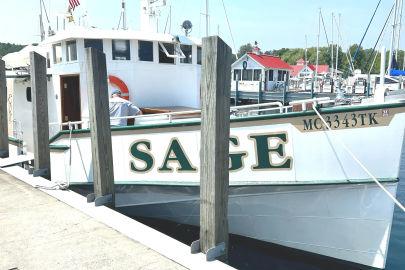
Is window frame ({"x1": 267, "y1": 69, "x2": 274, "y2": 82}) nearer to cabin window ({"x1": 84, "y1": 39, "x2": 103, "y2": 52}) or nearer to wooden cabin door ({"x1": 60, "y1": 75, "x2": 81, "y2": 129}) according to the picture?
wooden cabin door ({"x1": 60, "y1": 75, "x2": 81, "y2": 129})

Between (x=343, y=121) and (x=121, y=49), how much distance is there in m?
4.99

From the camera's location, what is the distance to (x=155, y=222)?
24.8ft

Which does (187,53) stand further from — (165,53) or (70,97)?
(70,97)

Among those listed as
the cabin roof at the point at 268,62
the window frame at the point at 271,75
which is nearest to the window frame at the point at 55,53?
the cabin roof at the point at 268,62

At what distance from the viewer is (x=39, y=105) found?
23.1ft

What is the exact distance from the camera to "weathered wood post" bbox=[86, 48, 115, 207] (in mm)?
5426

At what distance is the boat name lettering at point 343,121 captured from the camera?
4.97m

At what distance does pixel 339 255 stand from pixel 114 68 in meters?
5.49

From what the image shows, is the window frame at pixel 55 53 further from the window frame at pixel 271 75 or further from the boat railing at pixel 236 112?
the window frame at pixel 271 75

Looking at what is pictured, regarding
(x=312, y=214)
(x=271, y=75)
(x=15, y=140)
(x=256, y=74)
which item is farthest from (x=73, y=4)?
(x=271, y=75)

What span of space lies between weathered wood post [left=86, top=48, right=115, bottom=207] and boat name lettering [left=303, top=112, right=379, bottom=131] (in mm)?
2734

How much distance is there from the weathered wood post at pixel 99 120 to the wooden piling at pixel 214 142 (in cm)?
196

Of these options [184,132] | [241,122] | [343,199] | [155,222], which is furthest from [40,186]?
[343,199]

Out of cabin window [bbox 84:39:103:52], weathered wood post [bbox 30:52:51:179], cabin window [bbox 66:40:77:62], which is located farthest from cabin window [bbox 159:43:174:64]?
weathered wood post [bbox 30:52:51:179]
